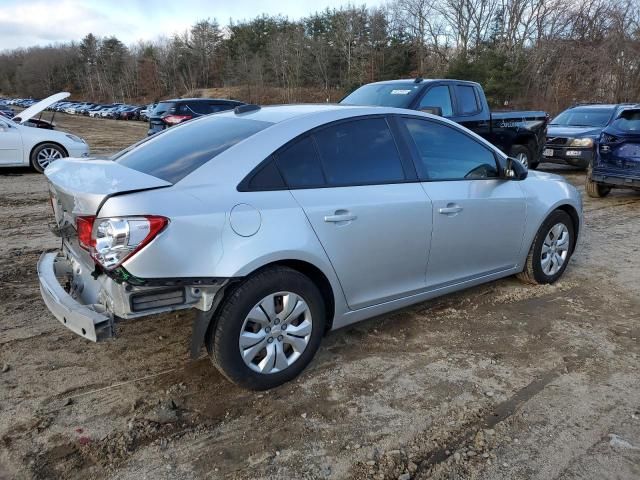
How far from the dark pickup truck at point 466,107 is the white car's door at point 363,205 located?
437 centimetres

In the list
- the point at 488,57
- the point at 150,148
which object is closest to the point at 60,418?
the point at 150,148

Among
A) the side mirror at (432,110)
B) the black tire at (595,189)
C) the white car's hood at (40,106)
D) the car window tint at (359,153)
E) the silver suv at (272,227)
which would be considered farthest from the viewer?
the black tire at (595,189)

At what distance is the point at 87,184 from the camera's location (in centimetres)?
286

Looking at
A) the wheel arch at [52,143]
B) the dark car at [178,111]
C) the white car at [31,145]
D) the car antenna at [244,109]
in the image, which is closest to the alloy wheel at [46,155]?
the white car at [31,145]

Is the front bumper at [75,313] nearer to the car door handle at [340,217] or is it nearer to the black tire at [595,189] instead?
the car door handle at [340,217]

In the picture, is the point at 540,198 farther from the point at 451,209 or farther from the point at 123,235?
the point at 123,235

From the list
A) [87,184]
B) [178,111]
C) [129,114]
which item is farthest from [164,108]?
[129,114]

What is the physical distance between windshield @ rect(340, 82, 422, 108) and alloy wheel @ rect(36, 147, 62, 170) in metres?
6.74

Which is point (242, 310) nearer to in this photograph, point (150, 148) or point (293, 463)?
point (293, 463)

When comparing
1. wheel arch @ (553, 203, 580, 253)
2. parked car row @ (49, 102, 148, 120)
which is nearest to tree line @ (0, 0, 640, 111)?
parked car row @ (49, 102, 148, 120)

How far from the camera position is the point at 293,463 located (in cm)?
254

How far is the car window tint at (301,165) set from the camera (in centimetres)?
309

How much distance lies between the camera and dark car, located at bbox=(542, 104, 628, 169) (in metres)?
11.6

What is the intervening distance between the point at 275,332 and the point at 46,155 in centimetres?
1017
